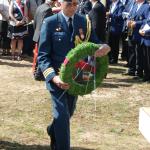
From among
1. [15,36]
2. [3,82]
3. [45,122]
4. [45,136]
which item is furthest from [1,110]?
[15,36]

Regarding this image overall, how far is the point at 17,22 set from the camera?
581 inches

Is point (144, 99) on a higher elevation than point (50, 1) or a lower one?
lower

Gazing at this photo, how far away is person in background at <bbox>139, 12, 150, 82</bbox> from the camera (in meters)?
12.0

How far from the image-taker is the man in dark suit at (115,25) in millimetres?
14547

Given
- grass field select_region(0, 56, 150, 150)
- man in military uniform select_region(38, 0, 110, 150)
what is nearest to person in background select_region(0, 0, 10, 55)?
grass field select_region(0, 56, 150, 150)

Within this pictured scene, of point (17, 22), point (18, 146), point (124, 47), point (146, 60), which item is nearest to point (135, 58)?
point (146, 60)

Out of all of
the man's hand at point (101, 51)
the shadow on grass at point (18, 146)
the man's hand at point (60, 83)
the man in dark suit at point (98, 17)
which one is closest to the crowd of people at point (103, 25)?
the man in dark suit at point (98, 17)

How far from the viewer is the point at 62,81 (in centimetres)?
555

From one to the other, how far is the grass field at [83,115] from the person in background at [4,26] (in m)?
3.00

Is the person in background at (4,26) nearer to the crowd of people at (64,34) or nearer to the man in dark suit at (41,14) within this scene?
the crowd of people at (64,34)

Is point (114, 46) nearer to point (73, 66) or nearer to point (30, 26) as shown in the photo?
point (30, 26)

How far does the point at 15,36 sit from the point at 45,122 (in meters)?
6.91

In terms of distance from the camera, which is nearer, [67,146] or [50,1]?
[67,146]

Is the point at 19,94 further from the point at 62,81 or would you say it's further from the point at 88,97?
the point at 62,81
